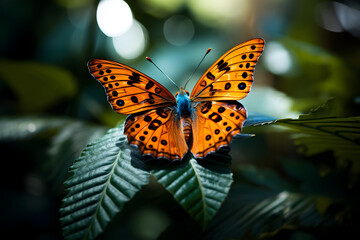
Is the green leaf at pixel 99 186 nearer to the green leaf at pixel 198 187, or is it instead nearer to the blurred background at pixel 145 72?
the green leaf at pixel 198 187

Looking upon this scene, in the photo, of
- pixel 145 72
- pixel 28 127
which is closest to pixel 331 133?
pixel 28 127

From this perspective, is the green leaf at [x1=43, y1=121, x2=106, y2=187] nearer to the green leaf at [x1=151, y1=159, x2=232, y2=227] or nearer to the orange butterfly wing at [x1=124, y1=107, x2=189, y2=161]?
the orange butterfly wing at [x1=124, y1=107, x2=189, y2=161]

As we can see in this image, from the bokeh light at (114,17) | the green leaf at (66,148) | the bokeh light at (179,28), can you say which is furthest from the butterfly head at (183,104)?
the bokeh light at (179,28)

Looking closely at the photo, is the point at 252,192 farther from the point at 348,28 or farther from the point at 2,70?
the point at 348,28

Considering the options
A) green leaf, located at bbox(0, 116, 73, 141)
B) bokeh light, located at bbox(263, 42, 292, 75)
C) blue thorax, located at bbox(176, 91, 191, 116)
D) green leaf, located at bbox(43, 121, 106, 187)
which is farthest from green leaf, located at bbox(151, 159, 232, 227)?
bokeh light, located at bbox(263, 42, 292, 75)

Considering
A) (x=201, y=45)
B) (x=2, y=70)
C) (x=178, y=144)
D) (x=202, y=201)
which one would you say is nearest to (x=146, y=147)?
(x=178, y=144)

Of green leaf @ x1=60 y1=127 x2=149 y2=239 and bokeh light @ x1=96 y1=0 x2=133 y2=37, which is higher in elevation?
bokeh light @ x1=96 y1=0 x2=133 y2=37

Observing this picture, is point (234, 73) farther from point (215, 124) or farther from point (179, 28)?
point (179, 28)
